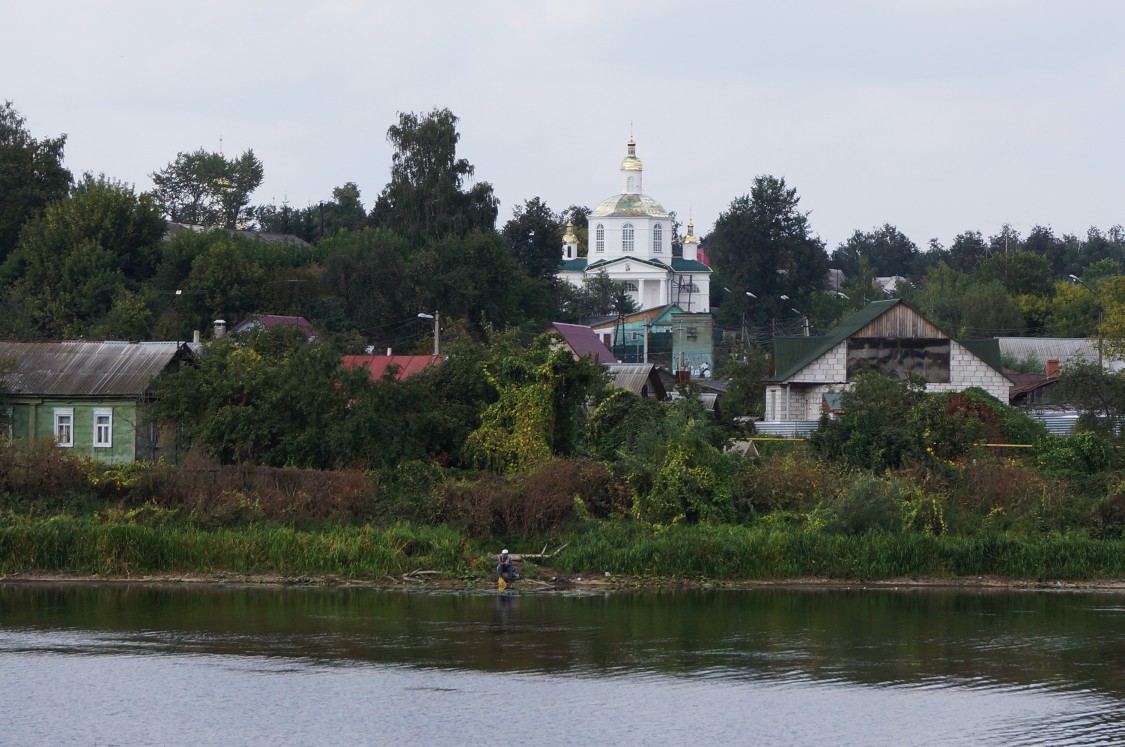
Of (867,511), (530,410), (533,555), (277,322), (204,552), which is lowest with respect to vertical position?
(533,555)

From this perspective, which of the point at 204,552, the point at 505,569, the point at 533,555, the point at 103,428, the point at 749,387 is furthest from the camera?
the point at 749,387

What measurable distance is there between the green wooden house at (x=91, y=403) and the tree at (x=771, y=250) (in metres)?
67.3

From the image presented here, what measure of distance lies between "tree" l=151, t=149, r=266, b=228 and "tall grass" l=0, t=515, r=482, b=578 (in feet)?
252

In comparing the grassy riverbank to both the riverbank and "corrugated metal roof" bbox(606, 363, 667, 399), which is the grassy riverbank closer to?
the riverbank

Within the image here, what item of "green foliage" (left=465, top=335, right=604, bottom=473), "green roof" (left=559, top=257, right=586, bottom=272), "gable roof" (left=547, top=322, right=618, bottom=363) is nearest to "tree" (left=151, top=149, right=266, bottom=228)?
"green roof" (left=559, top=257, right=586, bottom=272)

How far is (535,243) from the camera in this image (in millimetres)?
90062

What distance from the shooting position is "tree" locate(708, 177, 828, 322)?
103875 mm

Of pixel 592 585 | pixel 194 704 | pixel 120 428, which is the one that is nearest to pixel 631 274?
pixel 120 428

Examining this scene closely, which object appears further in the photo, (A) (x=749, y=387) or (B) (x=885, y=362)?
(A) (x=749, y=387)

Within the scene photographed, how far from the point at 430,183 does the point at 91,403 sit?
33.9 metres

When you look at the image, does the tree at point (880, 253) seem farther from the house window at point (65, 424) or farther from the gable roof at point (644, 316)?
the house window at point (65, 424)

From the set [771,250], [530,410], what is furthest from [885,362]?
[771,250]

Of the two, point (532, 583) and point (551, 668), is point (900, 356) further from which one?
point (551, 668)

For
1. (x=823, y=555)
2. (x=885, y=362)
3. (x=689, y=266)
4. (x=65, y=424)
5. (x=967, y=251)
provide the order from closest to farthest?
(x=823, y=555) → (x=65, y=424) → (x=885, y=362) → (x=689, y=266) → (x=967, y=251)
